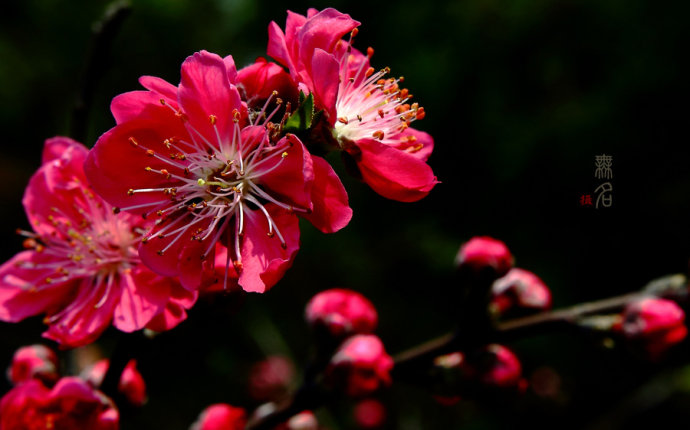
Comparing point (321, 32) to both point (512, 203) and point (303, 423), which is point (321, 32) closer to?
point (303, 423)

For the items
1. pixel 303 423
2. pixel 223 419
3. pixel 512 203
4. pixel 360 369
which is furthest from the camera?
pixel 512 203

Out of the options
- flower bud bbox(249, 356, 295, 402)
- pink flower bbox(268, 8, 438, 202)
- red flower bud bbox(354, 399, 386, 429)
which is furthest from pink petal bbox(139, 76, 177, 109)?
red flower bud bbox(354, 399, 386, 429)

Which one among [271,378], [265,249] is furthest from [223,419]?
[271,378]

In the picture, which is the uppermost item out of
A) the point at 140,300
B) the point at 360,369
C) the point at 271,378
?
the point at 140,300

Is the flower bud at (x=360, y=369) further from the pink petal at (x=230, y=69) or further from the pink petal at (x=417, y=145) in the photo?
the pink petal at (x=230, y=69)

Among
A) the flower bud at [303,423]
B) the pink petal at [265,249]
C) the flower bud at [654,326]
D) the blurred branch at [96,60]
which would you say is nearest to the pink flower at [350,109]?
the pink petal at [265,249]

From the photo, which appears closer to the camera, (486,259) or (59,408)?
(59,408)

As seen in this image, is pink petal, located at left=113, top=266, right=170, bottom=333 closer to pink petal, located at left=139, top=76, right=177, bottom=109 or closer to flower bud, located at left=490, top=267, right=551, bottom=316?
pink petal, located at left=139, top=76, right=177, bottom=109

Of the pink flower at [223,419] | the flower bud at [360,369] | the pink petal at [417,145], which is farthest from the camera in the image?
the pink flower at [223,419]
